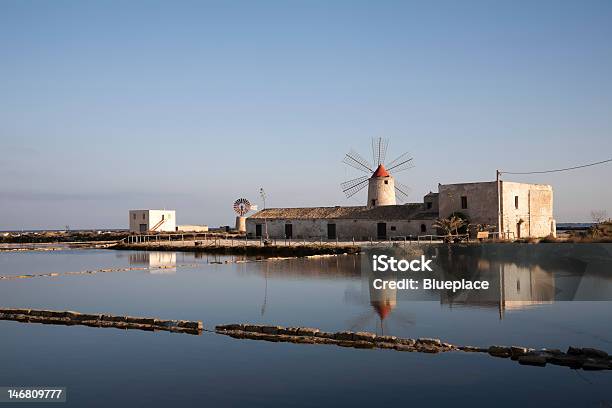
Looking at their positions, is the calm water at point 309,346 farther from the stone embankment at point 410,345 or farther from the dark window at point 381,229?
the dark window at point 381,229

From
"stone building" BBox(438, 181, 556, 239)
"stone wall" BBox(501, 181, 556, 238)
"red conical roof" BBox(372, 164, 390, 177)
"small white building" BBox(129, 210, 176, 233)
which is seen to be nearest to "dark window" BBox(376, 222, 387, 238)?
"stone building" BBox(438, 181, 556, 239)

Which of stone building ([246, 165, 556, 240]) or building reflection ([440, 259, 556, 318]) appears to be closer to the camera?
building reflection ([440, 259, 556, 318])

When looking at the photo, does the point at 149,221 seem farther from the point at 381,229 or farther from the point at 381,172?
the point at 381,229

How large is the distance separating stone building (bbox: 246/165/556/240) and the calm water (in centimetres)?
1064

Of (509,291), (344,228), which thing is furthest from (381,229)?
(509,291)

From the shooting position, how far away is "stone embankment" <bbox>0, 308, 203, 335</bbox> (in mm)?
11008

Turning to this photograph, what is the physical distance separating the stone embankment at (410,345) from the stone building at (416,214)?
830 inches

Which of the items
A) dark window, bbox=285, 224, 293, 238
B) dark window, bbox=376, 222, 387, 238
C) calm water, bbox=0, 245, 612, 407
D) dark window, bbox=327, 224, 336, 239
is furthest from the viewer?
dark window, bbox=285, 224, 293, 238

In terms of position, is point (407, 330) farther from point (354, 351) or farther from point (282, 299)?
point (282, 299)

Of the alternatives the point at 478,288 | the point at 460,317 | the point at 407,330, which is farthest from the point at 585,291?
the point at 407,330

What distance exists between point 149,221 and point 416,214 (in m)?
25.7

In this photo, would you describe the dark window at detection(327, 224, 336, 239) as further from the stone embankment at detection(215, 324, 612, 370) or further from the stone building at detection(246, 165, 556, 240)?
the stone embankment at detection(215, 324, 612, 370)

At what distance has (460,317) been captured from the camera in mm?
12055

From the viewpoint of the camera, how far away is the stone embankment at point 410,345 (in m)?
8.16
